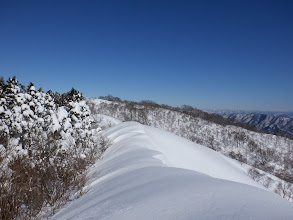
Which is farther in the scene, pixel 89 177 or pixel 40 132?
pixel 40 132

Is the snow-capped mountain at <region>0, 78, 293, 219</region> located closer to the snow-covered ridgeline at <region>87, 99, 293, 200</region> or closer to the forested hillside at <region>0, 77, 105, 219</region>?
the forested hillside at <region>0, 77, 105, 219</region>

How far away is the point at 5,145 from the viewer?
6.20 meters

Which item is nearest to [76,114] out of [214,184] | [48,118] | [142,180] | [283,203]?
[48,118]

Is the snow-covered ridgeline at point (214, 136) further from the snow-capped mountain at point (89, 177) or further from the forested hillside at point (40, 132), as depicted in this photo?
the forested hillside at point (40, 132)

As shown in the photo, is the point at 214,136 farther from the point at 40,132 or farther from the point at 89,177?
the point at 89,177

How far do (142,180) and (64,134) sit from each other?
202 inches

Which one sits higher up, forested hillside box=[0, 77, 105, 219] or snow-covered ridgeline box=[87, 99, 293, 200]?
forested hillside box=[0, 77, 105, 219]

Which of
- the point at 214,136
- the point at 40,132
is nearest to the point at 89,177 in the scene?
the point at 40,132

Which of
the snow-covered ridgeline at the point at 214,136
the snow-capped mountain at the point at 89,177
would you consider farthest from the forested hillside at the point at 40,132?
the snow-covered ridgeline at the point at 214,136

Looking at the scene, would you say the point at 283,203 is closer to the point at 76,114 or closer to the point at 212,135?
the point at 76,114

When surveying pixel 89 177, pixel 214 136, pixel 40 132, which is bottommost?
pixel 214 136

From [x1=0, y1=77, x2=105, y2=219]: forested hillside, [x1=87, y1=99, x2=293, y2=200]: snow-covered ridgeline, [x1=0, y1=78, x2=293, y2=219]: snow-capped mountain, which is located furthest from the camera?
[x1=87, y1=99, x2=293, y2=200]: snow-covered ridgeline

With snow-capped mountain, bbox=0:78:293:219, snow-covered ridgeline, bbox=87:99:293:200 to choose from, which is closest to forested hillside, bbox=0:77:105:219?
snow-capped mountain, bbox=0:78:293:219

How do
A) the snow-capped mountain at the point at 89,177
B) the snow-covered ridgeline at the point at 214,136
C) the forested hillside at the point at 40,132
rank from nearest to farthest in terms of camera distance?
1. the snow-capped mountain at the point at 89,177
2. the forested hillside at the point at 40,132
3. the snow-covered ridgeline at the point at 214,136
